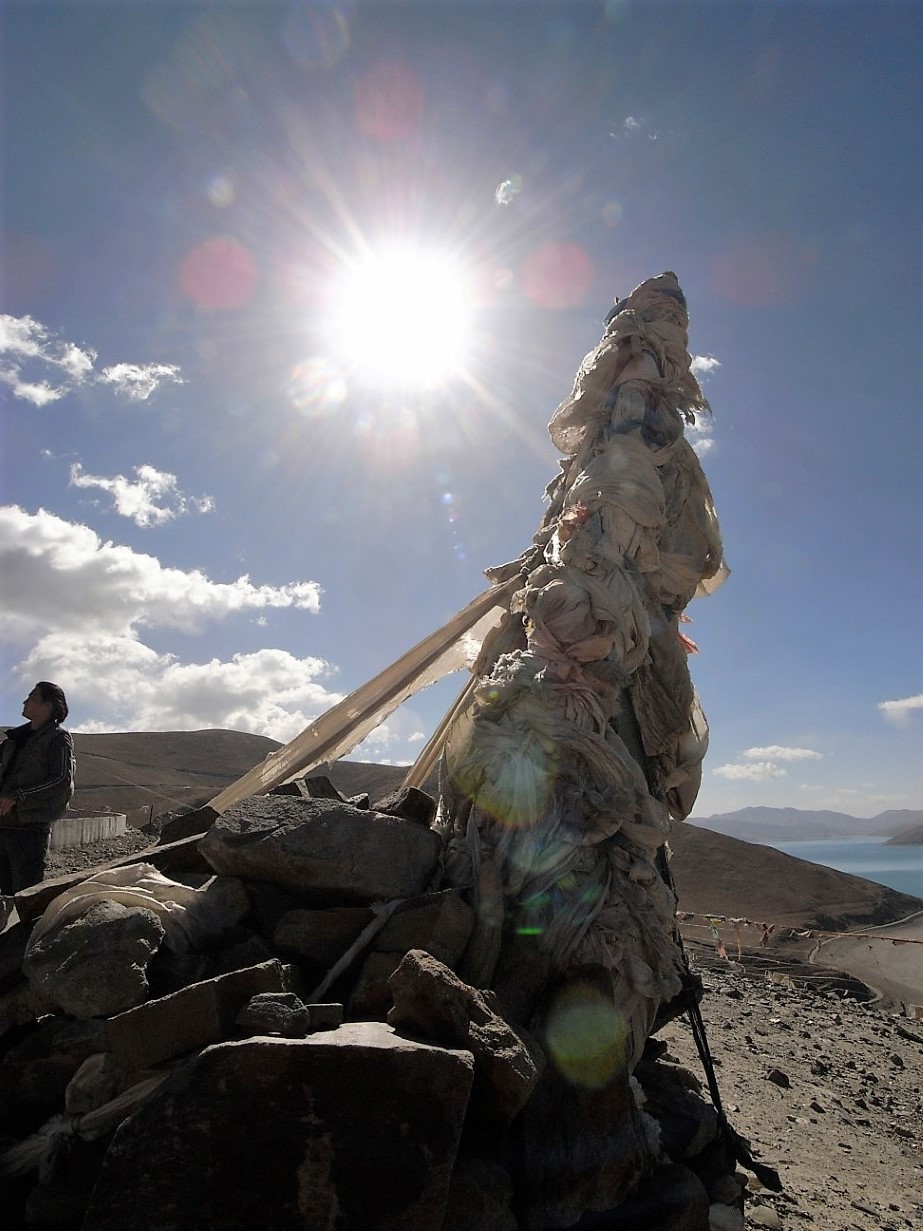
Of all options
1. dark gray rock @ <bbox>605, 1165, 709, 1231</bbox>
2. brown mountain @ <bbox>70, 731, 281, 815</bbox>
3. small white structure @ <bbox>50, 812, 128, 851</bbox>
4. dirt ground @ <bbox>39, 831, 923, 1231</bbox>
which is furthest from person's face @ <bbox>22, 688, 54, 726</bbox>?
brown mountain @ <bbox>70, 731, 281, 815</bbox>

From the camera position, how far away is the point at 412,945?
2.54 meters

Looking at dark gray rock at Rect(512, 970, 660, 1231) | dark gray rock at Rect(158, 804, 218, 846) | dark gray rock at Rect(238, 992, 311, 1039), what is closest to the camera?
dark gray rock at Rect(238, 992, 311, 1039)

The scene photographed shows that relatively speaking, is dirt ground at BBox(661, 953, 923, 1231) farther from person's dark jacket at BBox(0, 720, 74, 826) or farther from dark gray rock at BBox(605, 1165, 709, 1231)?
person's dark jacket at BBox(0, 720, 74, 826)

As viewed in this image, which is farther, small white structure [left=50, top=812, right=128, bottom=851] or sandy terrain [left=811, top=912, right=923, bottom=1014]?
sandy terrain [left=811, top=912, right=923, bottom=1014]

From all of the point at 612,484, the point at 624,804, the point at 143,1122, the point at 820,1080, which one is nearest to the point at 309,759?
the point at 624,804

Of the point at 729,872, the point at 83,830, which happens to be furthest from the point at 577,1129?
the point at 729,872

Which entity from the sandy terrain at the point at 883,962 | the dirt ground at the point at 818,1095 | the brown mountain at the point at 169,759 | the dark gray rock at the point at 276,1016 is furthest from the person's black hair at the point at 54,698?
the brown mountain at the point at 169,759

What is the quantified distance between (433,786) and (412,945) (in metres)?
4.82

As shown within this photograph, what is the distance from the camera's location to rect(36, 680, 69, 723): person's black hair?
162 inches

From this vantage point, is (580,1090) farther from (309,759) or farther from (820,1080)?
(820,1080)

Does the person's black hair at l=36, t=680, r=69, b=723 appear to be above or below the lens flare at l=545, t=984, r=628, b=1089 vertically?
above

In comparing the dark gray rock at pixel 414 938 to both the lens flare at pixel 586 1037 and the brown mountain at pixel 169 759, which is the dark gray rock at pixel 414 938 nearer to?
the lens flare at pixel 586 1037

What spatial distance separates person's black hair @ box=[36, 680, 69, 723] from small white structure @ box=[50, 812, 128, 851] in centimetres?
701

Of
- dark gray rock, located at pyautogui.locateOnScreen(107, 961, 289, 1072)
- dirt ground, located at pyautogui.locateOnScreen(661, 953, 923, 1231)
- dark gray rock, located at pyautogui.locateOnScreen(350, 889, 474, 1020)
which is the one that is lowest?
dirt ground, located at pyautogui.locateOnScreen(661, 953, 923, 1231)
